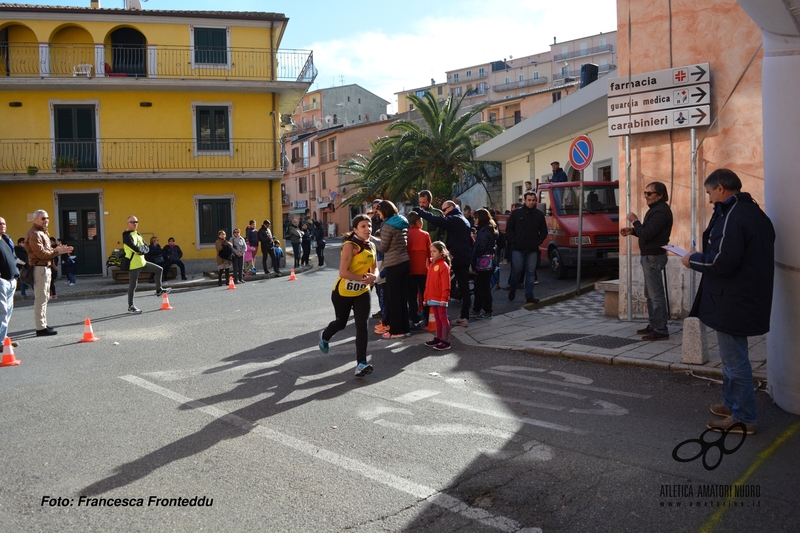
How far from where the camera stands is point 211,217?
90.4ft

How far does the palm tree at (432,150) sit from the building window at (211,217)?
7553 millimetres

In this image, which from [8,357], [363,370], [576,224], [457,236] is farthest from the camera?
[576,224]

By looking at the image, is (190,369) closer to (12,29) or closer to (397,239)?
(397,239)

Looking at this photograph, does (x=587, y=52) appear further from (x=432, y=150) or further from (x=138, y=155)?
(x=138, y=155)

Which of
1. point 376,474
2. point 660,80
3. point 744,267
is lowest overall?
point 376,474

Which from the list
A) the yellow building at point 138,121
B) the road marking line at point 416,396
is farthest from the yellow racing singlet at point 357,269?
the yellow building at point 138,121

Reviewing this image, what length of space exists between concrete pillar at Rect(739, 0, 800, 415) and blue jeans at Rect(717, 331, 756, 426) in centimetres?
58

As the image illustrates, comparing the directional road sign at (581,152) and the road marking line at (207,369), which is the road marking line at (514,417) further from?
the directional road sign at (581,152)

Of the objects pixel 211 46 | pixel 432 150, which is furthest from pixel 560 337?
pixel 211 46

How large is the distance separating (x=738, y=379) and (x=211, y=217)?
2488 cm

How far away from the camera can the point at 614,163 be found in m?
19.8

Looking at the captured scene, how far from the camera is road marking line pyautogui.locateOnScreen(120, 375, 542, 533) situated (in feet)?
12.1

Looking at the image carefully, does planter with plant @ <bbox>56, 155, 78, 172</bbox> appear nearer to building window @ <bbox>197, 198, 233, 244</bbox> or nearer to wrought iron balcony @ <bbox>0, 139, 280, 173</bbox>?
wrought iron balcony @ <bbox>0, 139, 280, 173</bbox>

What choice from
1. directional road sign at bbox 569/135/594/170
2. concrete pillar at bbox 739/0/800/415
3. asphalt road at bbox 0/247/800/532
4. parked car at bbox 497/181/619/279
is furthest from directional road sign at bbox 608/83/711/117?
parked car at bbox 497/181/619/279
